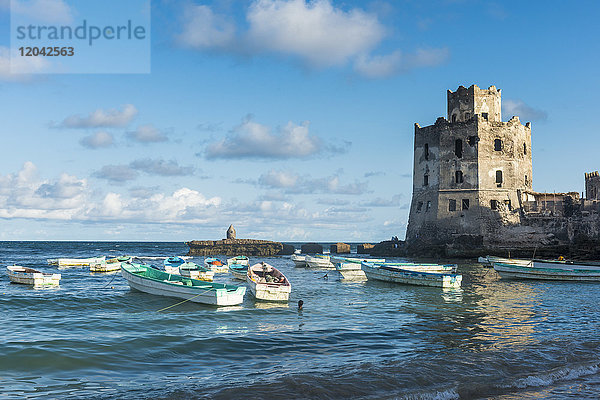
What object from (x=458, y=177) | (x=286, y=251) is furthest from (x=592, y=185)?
(x=286, y=251)

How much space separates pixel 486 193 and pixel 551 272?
2236cm

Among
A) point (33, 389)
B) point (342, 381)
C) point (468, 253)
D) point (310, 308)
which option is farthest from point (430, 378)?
point (468, 253)

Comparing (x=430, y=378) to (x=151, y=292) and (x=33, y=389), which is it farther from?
(x=151, y=292)

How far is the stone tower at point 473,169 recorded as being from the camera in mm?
54938

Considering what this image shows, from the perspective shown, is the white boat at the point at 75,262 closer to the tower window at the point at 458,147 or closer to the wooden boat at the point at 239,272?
the wooden boat at the point at 239,272

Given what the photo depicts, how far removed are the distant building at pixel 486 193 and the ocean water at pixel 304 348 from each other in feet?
101

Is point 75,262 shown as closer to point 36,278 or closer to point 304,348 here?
point 36,278

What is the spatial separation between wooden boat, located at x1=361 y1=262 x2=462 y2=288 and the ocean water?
12.9 feet

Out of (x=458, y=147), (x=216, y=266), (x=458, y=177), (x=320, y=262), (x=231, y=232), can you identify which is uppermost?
(x=458, y=147)

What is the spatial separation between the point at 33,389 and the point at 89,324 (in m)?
7.61

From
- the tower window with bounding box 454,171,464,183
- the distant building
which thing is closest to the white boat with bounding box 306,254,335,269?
the distant building

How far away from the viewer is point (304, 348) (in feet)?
46.1

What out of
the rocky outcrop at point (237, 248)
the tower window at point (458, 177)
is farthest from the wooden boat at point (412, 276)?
the rocky outcrop at point (237, 248)

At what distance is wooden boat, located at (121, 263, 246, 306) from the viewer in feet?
69.2
